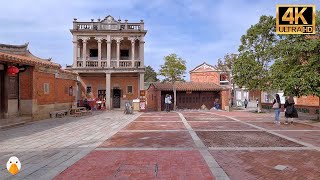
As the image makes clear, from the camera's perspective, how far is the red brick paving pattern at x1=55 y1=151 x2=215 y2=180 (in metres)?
5.51

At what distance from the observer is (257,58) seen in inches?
981

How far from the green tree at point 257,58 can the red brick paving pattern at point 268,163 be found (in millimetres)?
17225

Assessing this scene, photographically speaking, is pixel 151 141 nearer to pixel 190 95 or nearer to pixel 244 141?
pixel 244 141

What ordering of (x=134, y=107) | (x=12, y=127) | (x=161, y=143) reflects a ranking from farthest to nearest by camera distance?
(x=134, y=107)
(x=12, y=127)
(x=161, y=143)

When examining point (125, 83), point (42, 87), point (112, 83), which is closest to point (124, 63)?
point (125, 83)

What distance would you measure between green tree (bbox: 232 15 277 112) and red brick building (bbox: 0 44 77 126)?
15.0 m

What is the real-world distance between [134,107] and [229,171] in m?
20.1

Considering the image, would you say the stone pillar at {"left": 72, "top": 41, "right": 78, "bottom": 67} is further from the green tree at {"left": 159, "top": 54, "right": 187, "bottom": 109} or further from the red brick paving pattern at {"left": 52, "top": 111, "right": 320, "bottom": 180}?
the red brick paving pattern at {"left": 52, "top": 111, "right": 320, "bottom": 180}

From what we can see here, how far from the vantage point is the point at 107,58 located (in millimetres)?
26375

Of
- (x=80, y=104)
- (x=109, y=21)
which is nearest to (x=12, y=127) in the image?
(x=80, y=104)

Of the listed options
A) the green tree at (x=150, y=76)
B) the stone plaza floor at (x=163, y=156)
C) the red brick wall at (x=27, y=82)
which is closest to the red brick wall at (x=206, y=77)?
the green tree at (x=150, y=76)

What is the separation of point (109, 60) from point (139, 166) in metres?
21.0

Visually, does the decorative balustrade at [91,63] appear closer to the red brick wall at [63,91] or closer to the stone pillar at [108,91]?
the stone pillar at [108,91]

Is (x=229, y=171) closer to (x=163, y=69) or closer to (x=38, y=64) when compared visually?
(x=38, y=64)
